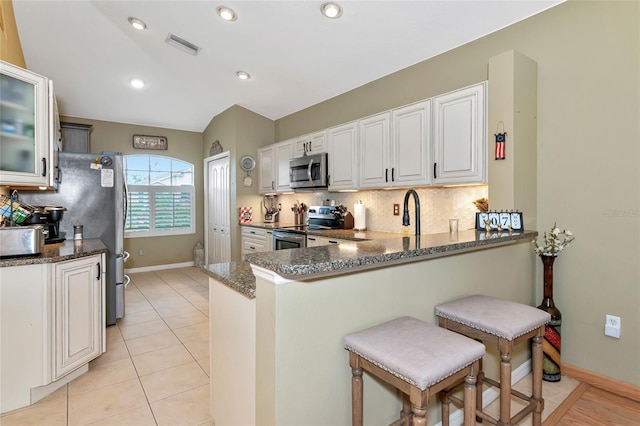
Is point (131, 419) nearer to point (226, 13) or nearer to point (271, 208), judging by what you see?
point (226, 13)

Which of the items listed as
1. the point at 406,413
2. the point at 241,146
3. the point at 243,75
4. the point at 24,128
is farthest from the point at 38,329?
the point at 241,146

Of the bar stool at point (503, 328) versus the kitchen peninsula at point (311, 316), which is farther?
the bar stool at point (503, 328)

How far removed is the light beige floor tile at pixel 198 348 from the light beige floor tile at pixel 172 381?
17 cm

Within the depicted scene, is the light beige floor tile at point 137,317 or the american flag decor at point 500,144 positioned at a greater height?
the american flag decor at point 500,144

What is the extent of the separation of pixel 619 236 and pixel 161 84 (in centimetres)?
559

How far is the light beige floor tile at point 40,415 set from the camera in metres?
1.97

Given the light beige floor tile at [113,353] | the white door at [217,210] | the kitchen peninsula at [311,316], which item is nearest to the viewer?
the kitchen peninsula at [311,316]

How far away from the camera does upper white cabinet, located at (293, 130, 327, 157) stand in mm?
4106

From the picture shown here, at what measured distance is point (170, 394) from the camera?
7.42ft

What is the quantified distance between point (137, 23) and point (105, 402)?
365cm

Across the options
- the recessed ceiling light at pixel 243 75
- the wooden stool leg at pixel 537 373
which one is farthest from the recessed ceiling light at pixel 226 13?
the wooden stool leg at pixel 537 373

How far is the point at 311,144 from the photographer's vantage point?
430 centimetres

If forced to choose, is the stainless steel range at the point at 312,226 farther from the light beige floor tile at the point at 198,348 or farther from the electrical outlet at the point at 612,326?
the electrical outlet at the point at 612,326

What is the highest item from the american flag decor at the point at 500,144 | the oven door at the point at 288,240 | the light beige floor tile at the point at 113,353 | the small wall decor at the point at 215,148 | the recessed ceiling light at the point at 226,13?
the recessed ceiling light at the point at 226,13
